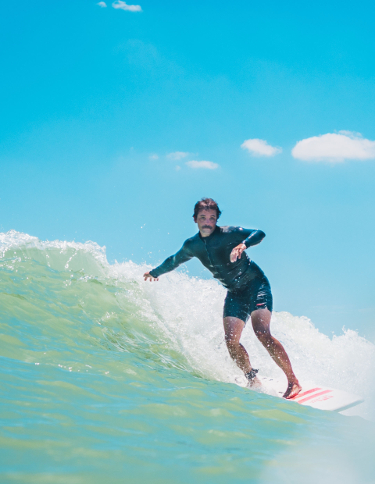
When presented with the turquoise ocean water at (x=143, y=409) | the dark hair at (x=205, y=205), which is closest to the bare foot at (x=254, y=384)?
the turquoise ocean water at (x=143, y=409)

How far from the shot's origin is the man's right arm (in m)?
5.77

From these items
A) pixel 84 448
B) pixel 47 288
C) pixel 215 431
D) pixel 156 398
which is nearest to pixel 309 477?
pixel 215 431

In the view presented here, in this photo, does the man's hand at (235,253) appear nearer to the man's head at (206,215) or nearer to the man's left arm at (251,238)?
the man's left arm at (251,238)

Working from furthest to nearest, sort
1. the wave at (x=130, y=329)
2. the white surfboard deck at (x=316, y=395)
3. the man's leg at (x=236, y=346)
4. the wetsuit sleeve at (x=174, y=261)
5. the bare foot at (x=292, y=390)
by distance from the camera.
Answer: the wetsuit sleeve at (x=174, y=261) < the man's leg at (x=236, y=346) < the bare foot at (x=292, y=390) < the white surfboard deck at (x=316, y=395) < the wave at (x=130, y=329)

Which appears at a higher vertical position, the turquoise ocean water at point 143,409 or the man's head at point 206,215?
the man's head at point 206,215

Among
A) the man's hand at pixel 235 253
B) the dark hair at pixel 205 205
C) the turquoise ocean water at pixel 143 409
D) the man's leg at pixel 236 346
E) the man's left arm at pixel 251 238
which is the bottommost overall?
the turquoise ocean water at pixel 143 409

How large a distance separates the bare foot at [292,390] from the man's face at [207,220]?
88.1 inches

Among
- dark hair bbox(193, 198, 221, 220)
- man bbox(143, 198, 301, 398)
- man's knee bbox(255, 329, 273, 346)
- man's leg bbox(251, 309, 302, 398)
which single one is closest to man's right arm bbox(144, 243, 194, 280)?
man bbox(143, 198, 301, 398)

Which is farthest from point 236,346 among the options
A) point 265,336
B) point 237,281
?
point 237,281

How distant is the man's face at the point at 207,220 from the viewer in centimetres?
544

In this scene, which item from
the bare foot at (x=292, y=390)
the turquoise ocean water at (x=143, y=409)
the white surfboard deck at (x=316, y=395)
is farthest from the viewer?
the bare foot at (x=292, y=390)

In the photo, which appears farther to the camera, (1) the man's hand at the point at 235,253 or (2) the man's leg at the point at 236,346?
(2) the man's leg at the point at 236,346

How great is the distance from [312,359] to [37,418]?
6998mm

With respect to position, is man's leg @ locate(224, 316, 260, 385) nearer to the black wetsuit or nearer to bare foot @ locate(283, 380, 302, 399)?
the black wetsuit
